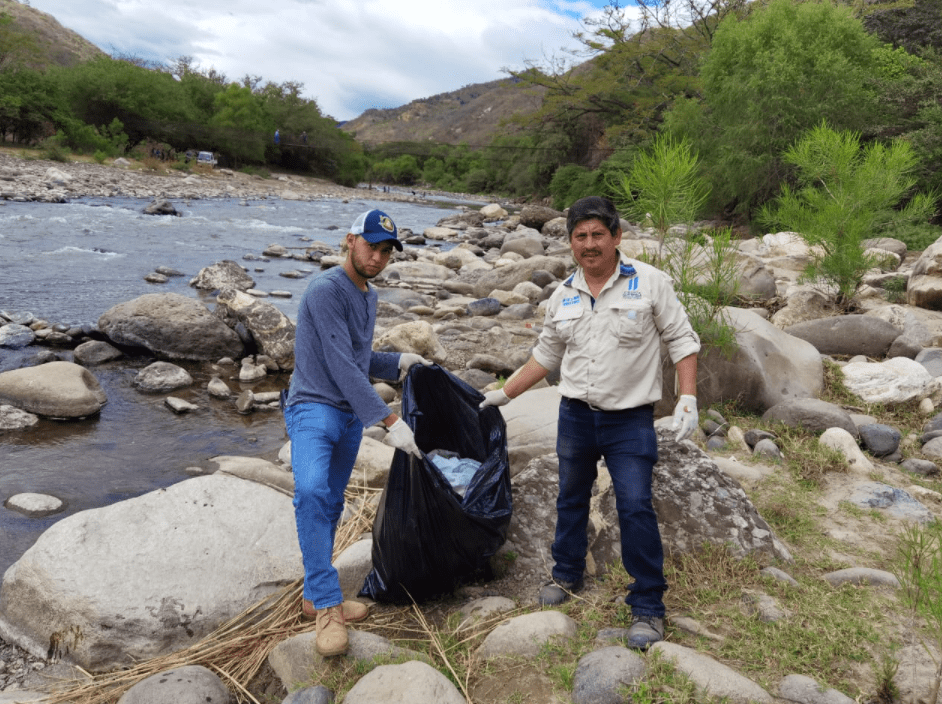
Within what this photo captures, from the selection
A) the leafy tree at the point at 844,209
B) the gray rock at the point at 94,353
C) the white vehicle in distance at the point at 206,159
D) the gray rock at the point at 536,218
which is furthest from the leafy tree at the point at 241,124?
the leafy tree at the point at 844,209

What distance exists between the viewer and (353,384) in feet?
8.66

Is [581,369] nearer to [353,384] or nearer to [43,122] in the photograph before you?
[353,384]

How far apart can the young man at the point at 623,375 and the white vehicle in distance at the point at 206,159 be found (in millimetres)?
38482

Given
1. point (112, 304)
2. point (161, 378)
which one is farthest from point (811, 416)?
point (112, 304)

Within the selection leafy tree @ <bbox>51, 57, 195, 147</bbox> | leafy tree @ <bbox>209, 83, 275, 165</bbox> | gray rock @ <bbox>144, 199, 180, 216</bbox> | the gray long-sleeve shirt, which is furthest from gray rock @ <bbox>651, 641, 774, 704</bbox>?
leafy tree @ <bbox>209, 83, 275, 165</bbox>

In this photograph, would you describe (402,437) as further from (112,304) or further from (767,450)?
(112,304)

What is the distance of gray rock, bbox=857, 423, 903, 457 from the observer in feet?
14.6

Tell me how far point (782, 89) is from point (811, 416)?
589 inches

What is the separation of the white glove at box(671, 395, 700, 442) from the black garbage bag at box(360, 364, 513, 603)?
33.7 inches

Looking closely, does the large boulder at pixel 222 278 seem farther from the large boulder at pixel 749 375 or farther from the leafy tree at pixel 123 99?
the leafy tree at pixel 123 99

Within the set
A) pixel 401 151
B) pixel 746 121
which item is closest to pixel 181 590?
pixel 746 121

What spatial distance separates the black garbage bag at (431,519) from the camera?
9.10 feet

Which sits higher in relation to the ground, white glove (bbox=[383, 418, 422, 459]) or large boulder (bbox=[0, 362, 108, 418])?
white glove (bbox=[383, 418, 422, 459])

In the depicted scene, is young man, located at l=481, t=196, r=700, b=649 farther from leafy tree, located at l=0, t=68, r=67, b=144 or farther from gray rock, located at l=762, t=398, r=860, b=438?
leafy tree, located at l=0, t=68, r=67, b=144
